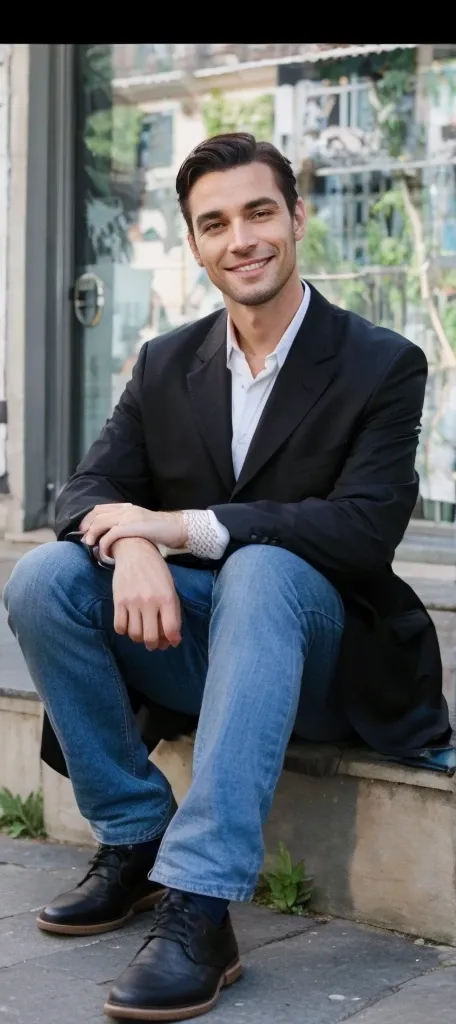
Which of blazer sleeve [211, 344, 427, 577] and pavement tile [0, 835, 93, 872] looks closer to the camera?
blazer sleeve [211, 344, 427, 577]

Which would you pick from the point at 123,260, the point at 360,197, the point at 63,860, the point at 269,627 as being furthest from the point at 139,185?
the point at 269,627

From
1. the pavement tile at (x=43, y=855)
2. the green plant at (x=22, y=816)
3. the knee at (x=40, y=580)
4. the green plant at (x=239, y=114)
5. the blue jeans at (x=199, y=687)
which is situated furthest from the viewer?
the green plant at (x=239, y=114)

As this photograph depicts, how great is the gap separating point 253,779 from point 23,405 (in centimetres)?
421

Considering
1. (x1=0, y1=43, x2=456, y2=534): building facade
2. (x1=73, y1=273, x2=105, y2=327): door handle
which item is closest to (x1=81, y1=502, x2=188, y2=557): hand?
(x1=0, y1=43, x2=456, y2=534): building facade

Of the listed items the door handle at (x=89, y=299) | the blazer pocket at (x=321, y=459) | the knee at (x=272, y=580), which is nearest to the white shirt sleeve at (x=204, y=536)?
the knee at (x=272, y=580)

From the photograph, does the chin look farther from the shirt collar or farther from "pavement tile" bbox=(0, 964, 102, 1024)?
"pavement tile" bbox=(0, 964, 102, 1024)

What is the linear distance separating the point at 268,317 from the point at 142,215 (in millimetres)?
3611

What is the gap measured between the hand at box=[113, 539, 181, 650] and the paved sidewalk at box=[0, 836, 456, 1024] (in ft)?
1.96

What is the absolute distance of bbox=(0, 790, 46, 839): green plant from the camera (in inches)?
137

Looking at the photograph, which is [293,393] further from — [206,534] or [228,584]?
[228,584]

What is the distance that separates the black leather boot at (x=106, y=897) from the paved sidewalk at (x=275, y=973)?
0.03 meters

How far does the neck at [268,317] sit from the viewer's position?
2977mm

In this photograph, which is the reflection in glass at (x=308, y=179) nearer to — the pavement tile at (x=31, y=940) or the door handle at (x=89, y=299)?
the door handle at (x=89, y=299)
